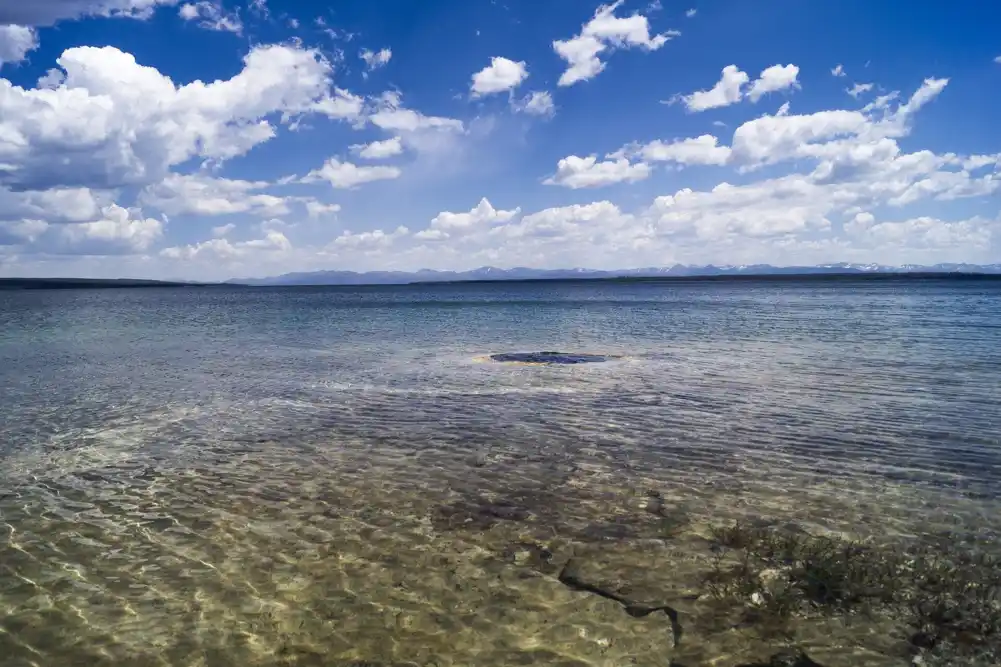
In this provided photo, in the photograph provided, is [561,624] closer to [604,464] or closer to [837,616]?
[837,616]

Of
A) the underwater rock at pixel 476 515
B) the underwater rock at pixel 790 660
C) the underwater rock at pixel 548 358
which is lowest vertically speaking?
the underwater rock at pixel 790 660

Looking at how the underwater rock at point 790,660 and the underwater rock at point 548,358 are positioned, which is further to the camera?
the underwater rock at point 548,358

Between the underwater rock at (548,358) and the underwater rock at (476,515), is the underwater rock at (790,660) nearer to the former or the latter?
the underwater rock at (476,515)

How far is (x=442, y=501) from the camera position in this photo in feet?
41.7

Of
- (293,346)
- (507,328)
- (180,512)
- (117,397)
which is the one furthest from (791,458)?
(507,328)

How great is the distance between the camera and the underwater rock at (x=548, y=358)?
3459cm

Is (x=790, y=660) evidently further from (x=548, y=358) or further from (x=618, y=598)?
(x=548, y=358)

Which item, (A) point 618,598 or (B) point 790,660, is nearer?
(B) point 790,660

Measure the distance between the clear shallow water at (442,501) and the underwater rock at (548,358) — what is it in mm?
5330

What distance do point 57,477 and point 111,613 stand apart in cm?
Answer: 769

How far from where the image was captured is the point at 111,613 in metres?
8.53

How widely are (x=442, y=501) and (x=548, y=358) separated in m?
23.8

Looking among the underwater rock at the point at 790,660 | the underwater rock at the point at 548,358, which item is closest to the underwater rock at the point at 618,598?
the underwater rock at the point at 790,660

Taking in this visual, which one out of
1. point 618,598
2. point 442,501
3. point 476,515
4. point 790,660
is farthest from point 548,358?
point 790,660
